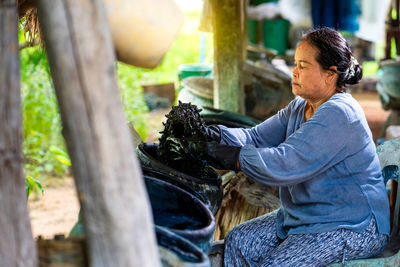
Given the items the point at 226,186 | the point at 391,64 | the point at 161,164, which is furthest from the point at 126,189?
the point at 391,64

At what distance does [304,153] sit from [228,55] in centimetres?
292

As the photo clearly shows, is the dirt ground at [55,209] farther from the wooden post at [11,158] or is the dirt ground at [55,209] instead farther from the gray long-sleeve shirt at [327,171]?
the wooden post at [11,158]

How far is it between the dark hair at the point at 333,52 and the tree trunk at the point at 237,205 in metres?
1.31

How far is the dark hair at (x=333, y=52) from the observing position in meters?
2.39

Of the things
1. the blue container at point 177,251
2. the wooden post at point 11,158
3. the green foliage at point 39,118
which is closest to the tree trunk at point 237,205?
the blue container at point 177,251

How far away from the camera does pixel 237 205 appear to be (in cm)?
358

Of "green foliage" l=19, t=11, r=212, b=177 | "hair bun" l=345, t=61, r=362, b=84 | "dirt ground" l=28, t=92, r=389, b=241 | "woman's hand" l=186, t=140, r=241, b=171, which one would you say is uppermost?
"hair bun" l=345, t=61, r=362, b=84

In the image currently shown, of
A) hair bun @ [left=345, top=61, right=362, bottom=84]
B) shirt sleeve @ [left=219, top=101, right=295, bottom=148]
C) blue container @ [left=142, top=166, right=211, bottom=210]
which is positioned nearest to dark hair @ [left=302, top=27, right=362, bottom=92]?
hair bun @ [left=345, top=61, right=362, bottom=84]

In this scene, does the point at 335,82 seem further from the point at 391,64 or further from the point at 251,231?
the point at 391,64

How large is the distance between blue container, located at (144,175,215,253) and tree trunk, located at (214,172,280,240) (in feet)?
4.86

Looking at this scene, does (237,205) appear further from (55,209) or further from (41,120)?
(41,120)

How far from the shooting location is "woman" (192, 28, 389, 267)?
7.28 ft

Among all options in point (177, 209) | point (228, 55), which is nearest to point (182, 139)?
point (177, 209)

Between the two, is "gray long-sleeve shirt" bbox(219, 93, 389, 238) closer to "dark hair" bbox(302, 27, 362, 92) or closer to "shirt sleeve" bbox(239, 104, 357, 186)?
"shirt sleeve" bbox(239, 104, 357, 186)
